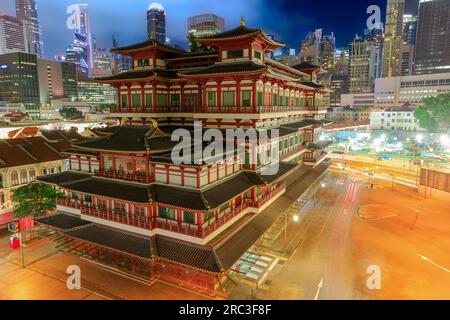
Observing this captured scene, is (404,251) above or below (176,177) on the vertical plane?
below

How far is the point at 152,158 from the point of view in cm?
2608

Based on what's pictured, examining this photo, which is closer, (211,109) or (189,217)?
(189,217)

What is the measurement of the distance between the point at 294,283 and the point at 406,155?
7900 centimetres

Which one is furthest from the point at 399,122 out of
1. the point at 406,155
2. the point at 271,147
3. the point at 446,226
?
the point at 271,147

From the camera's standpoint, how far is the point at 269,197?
32844mm

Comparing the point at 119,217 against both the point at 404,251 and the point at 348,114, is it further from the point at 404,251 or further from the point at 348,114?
the point at 348,114

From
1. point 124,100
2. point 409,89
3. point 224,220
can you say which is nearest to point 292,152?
point 224,220

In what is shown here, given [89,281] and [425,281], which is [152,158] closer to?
[89,281]

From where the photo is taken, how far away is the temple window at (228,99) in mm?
31359

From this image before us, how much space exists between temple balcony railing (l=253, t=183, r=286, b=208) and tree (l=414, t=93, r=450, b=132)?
84.4 metres

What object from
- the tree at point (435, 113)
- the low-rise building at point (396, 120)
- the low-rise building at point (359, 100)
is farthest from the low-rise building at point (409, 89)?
the tree at point (435, 113)

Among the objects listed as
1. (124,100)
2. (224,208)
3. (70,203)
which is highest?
(124,100)

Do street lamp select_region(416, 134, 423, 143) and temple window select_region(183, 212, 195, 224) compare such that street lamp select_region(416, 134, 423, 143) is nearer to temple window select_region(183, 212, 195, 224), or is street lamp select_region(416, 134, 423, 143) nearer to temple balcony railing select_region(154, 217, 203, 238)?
temple window select_region(183, 212, 195, 224)

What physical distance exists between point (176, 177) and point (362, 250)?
909 inches
